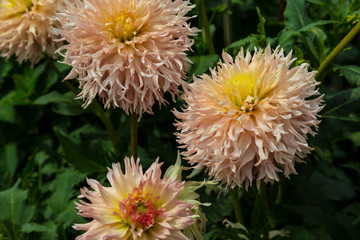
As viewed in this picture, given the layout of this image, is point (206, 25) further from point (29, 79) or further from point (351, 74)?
point (29, 79)

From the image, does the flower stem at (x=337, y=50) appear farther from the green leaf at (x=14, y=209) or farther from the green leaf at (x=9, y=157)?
the green leaf at (x=9, y=157)

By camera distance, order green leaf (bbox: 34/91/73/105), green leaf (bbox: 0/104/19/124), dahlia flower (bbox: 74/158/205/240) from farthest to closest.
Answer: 1. green leaf (bbox: 0/104/19/124)
2. green leaf (bbox: 34/91/73/105)
3. dahlia flower (bbox: 74/158/205/240)

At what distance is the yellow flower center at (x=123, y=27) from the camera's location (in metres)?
1.13

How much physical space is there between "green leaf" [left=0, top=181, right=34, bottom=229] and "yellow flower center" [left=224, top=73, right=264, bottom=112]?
0.71 m

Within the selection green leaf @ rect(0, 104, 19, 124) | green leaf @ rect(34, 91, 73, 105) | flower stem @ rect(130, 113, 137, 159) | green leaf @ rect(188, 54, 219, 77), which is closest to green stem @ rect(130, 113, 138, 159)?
flower stem @ rect(130, 113, 137, 159)

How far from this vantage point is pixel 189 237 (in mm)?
1046

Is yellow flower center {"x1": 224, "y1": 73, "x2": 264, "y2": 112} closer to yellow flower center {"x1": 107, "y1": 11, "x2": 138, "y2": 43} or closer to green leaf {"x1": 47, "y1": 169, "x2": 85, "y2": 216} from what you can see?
yellow flower center {"x1": 107, "y1": 11, "x2": 138, "y2": 43}

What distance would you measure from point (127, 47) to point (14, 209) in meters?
0.61

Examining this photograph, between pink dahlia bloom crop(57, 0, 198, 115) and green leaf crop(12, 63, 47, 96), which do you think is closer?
pink dahlia bloom crop(57, 0, 198, 115)

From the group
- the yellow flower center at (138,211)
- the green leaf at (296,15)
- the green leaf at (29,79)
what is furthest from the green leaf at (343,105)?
the green leaf at (29,79)

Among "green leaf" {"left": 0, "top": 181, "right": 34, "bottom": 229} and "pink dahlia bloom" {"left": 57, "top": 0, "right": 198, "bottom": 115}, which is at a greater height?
"pink dahlia bloom" {"left": 57, "top": 0, "right": 198, "bottom": 115}

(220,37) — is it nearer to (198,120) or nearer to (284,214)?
(284,214)

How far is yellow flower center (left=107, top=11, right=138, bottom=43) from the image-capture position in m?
1.13

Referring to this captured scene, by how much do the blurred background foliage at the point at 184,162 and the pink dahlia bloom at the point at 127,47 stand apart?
247 mm
